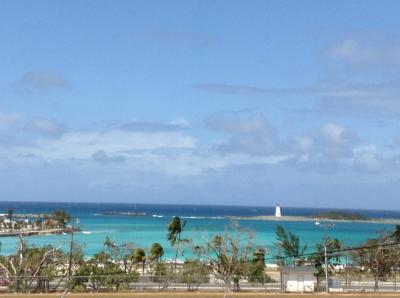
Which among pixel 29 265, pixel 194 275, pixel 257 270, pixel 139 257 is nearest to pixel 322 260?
pixel 257 270

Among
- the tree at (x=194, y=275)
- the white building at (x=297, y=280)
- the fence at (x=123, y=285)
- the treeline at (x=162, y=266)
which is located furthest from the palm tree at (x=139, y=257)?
the white building at (x=297, y=280)

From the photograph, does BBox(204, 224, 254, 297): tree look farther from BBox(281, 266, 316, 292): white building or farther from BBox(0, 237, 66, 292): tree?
BBox(0, 237, 66, 292): tree

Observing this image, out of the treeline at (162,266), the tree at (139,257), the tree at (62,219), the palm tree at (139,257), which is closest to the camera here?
the treeline at (162,266)

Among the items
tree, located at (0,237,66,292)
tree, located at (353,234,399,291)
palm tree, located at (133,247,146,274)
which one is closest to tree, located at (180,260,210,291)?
tree, located at (0,237,66,292)

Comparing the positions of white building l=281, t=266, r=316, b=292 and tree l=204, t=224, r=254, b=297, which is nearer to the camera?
white building l=281, t=266, r=316, b=292

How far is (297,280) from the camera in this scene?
1977 inches

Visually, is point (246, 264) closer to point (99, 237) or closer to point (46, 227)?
point (99, 237)

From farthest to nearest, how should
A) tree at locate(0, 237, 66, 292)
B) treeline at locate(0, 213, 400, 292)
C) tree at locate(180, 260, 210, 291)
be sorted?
tree at locate(180, 260, 210, 291) → treeline at locate(0, 213, 400, 292) → tree at locate(0, 237, 66, 292)

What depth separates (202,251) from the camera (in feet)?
198

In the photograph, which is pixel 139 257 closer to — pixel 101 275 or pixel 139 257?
pixel 139 257

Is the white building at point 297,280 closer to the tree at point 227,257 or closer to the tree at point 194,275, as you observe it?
the tree at point 227,257

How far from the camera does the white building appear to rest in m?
49.6

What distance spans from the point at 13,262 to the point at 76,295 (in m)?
11.9

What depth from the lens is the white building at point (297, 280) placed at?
163 feet
